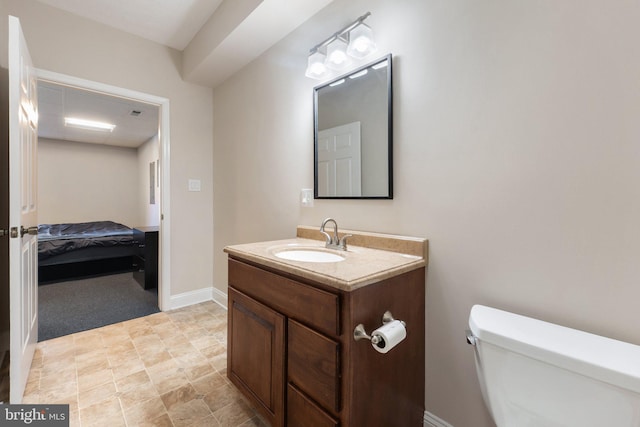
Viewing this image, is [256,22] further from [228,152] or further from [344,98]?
[228,152]

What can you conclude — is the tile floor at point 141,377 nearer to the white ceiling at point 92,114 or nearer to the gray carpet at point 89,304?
the gray carpet at point 89,304

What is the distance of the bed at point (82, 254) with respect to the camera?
3.55 m

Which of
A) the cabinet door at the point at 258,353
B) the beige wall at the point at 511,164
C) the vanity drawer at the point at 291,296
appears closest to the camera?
the beige wall at the point at 511,164

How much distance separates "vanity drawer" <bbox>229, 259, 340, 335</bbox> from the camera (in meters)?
0.95

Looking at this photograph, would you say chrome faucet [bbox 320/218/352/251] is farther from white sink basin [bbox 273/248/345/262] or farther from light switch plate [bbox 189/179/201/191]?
light switch plate [bbox 189/179/201/191]

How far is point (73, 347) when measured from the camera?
2.02 m

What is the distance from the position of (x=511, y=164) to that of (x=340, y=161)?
0.87m

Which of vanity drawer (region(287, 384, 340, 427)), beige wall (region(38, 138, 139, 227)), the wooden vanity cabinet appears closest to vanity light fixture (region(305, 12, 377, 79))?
the wooden vanity cabinet

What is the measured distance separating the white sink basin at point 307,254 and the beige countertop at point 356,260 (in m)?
0.02

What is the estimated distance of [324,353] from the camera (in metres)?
0.97

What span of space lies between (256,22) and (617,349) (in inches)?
90.3

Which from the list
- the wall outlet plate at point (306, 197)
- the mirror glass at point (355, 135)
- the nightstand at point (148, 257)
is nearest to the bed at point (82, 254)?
the nightstand at point (148, 257)

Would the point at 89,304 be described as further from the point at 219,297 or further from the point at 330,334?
the point at 330,334

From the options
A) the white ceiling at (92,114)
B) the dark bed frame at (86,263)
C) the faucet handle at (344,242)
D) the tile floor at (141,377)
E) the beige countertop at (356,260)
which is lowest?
the tile floor at (141,377)
